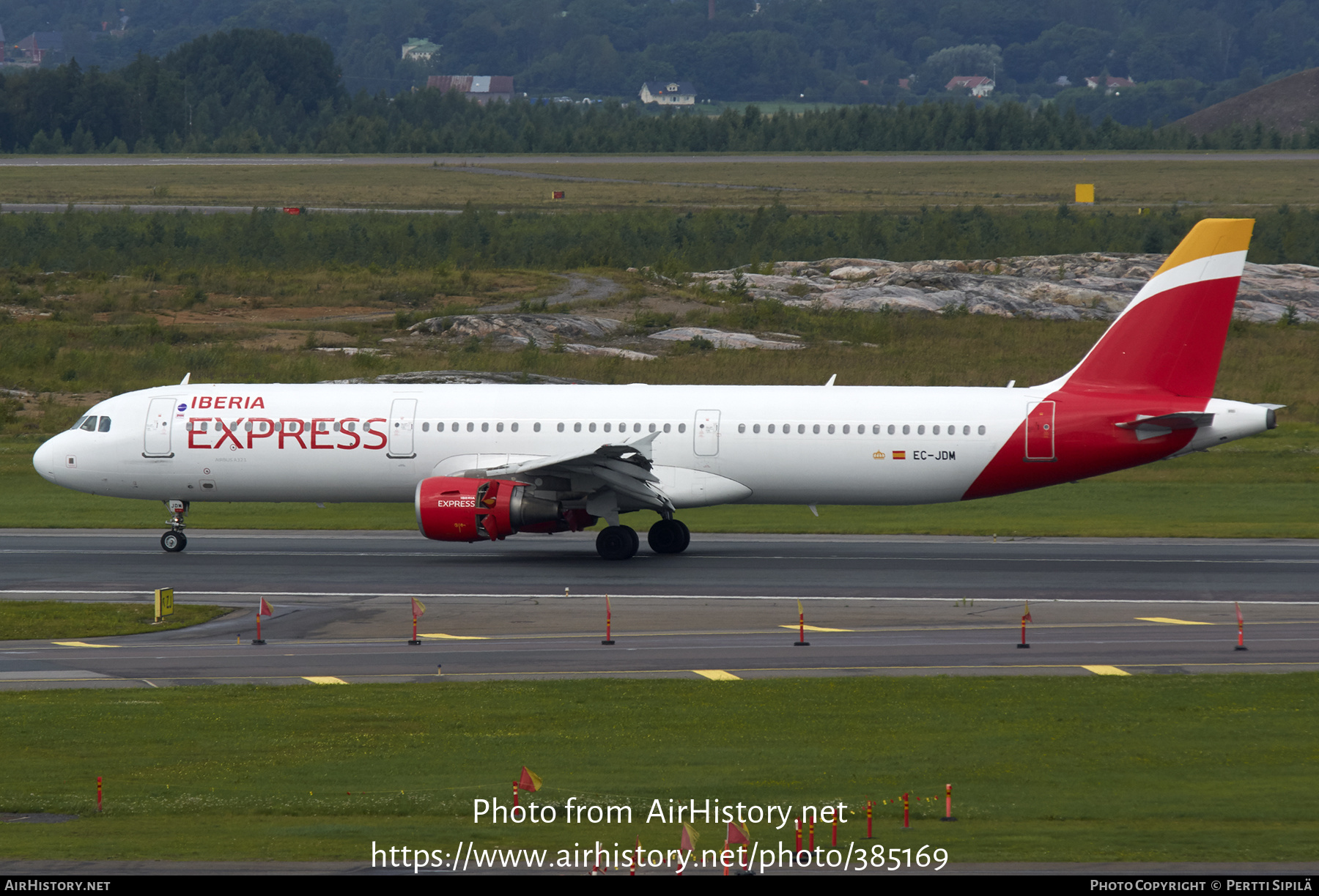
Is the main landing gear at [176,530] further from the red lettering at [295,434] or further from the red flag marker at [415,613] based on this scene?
the red flag marker at [415,613]

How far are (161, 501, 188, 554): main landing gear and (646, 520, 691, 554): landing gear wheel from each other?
39.0ft

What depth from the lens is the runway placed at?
27203mm

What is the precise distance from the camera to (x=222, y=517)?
4816cm

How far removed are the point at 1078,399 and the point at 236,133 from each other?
15304 cm

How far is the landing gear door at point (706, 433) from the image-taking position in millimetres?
39094

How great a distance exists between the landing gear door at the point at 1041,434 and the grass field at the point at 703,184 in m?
76.4

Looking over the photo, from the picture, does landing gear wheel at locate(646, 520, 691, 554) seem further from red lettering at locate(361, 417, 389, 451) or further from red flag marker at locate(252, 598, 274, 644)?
red flag marker at locate(252, 598, 274, 644)

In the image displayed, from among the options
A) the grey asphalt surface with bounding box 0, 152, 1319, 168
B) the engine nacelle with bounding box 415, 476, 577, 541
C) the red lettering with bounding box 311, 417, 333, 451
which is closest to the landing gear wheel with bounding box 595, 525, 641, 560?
the engine nacelle with bounding box 415, 476, 577, 541

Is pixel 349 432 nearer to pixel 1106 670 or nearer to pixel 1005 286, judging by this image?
pixel 1106 670

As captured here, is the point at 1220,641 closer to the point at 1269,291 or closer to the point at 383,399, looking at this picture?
the point at 383,399

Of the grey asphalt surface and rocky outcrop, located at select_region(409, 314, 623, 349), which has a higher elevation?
the grey asphalt surface

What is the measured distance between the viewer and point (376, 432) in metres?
39.6

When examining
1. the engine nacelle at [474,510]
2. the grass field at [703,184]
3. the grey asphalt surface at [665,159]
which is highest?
the grey asphalt surface at [665,159]

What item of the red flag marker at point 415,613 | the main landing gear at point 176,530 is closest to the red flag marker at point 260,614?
the red flag marker at point 415,613
